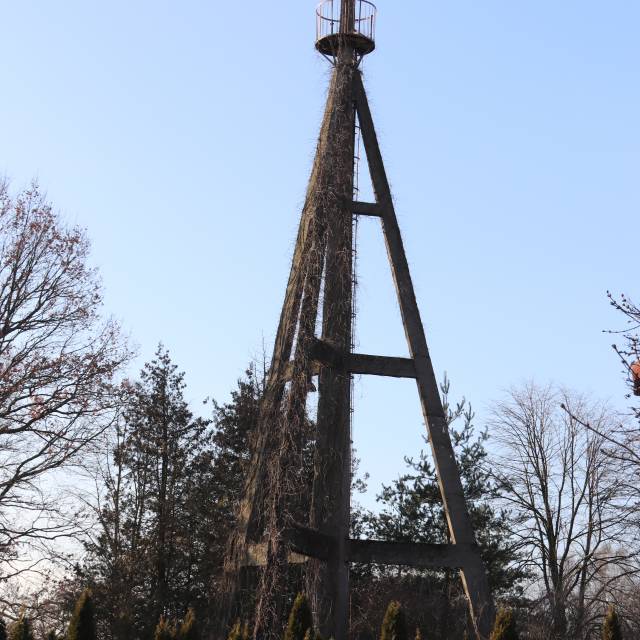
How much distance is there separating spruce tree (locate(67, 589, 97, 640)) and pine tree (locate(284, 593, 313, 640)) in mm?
3162

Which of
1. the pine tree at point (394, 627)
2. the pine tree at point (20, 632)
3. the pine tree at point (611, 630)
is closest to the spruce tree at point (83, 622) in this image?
the pine tree at point (20, 632)

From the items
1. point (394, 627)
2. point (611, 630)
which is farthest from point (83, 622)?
point (611, 630)

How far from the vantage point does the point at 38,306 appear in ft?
78.4

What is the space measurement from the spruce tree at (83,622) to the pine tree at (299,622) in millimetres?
3162

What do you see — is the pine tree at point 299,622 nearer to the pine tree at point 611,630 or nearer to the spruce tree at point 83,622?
the spruce tree at point 83,622

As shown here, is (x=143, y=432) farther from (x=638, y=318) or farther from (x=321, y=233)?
(x=638, y=318)

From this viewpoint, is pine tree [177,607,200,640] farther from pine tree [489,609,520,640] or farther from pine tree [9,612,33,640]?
pine tree [489,609,520,640]

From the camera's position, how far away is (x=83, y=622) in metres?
18.0

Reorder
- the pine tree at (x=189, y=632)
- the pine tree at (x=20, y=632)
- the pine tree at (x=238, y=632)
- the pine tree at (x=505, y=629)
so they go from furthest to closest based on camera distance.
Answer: the pine tree at (x=20, y=632), the pine tree at (x=189, y=632), the pine tree at (x=238, y=632), the pine tree at (x=505, y=629)

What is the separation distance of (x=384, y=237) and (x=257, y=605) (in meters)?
7.08

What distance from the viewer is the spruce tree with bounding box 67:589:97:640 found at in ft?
58.7

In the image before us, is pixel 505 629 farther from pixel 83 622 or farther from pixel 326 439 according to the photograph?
pixel 83 622

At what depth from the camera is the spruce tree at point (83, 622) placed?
17891 millimetres

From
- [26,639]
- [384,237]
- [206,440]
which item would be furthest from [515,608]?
[26,639]
